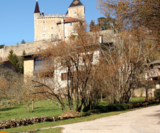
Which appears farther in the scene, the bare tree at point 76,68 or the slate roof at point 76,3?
the slate roof at point 76,3

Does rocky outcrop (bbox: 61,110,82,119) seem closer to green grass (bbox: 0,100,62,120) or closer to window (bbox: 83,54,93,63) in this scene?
green grass (bbox: 0,100,62,120)

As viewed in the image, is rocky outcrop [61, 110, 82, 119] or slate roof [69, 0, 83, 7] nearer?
rocky outcrop [61, 110, 82, 119]

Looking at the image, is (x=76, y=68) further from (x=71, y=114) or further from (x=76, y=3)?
(x=76, y=3)

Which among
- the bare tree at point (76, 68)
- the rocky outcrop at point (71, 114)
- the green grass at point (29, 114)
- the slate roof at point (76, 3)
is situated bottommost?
the green grass at point (29, 114)

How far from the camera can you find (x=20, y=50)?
2899 inches

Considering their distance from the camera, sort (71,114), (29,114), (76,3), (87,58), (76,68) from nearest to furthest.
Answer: (71,114), (76,68), (87,58), (29,114), (76,3)

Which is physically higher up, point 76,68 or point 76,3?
point 76,3

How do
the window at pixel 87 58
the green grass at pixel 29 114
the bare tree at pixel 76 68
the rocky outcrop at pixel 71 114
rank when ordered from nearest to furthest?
the rocky outcrop at pixel 71 114, the bare tree at pixel 76 68, the window at pixel 87 58, the green grass at pixel 29 114

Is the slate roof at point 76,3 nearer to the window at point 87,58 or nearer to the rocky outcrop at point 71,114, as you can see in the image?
the window at point 87,58

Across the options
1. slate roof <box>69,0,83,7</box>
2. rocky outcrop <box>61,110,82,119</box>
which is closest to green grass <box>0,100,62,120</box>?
rocky outcrop <box>61,110,82,119</box>

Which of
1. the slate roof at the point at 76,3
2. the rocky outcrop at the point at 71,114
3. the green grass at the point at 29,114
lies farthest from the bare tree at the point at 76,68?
the slate roof at the point at 76,3

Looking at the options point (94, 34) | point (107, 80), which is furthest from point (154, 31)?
point (107, 80)

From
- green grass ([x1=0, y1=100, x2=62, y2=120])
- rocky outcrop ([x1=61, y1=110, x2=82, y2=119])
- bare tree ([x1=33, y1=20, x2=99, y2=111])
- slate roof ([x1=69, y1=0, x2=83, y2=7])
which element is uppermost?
slate roof ([x1=69, y1=0, x2=83, y2=7])

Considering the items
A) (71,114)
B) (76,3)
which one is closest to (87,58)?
(71,114)
